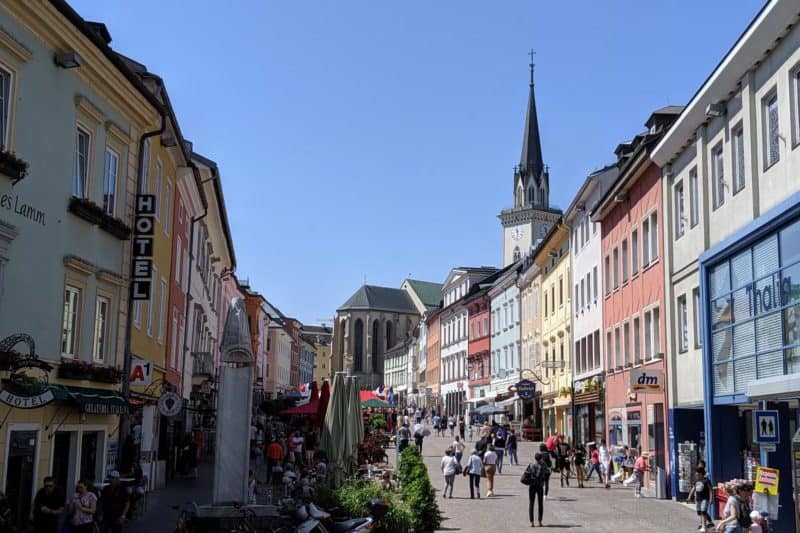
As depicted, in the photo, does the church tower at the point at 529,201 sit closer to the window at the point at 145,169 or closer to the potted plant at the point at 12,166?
the window at the point at 145,169

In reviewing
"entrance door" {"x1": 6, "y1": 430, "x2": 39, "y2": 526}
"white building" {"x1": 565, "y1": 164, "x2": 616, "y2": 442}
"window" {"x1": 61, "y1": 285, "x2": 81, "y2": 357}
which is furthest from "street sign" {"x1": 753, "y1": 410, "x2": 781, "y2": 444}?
"white building" {"x1": 565, "y1": 164, "x2": 616, "y2": 442}

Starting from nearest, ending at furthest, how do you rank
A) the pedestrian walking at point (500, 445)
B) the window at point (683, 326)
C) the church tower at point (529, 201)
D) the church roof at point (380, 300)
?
the window at point (683, 326) → the pedestrian walking at point (500, 445) → the church tower at point (529, 201) → the church roof at point (380, 300)

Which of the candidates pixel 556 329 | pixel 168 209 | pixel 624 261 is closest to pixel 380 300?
pixel 556 329

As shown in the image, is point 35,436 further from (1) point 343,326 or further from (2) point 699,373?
(1) point 343,326

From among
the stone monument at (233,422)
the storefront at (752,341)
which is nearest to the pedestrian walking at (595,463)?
the storefront at (752,341)

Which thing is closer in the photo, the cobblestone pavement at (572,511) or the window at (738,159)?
the cobblestone pavement at (572,511)

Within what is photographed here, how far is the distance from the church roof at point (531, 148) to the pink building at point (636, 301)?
85.9 metres

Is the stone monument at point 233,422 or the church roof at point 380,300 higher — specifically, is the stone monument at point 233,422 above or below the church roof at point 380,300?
below

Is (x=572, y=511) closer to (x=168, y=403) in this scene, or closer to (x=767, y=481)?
(x=767, y=481)

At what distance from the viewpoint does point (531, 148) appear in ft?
399

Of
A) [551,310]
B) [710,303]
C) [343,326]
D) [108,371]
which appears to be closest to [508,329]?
[551,310]

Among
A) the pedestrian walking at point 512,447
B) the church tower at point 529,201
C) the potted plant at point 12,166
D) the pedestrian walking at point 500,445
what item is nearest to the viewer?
the potted plant at point 12,166

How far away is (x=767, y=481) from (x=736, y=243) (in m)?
5.53

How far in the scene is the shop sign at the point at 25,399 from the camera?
13.3 metres
